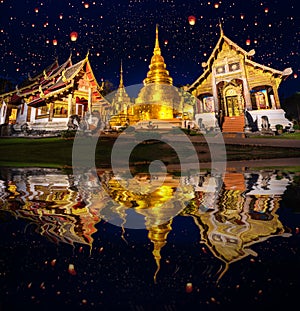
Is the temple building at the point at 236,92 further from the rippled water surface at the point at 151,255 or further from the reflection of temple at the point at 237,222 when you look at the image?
the rippled water surface at the point at 151,255

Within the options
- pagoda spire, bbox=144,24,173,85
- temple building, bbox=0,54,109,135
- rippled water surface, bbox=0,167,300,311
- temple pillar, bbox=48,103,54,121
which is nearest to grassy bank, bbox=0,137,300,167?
temple building, bbox=0,54,109,135

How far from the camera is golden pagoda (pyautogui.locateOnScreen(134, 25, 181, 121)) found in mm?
30439

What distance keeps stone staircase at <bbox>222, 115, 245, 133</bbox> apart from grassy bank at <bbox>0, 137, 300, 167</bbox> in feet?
23.0

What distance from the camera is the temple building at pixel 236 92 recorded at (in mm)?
16625

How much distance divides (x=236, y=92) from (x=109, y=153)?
14.9 meters

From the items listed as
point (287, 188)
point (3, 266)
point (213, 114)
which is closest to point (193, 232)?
point (3, 266)

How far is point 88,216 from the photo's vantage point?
2367 millimetres

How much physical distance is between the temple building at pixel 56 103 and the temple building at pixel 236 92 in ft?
30.8

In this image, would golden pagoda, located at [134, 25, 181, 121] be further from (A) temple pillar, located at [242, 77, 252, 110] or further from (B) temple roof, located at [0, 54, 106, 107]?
(A) temple pillar, located at [242, 77, 252, 110]

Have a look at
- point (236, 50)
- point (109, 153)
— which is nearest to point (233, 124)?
point (236, 50)

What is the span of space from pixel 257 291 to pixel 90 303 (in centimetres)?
81

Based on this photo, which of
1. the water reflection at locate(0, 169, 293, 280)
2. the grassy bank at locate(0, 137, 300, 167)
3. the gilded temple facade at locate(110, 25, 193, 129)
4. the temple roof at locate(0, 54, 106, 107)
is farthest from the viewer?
the gilded temple facade at locate(110, 25, 193, 129)

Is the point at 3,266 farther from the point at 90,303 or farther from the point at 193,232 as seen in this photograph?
the point at 193,232

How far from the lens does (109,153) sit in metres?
10.3
